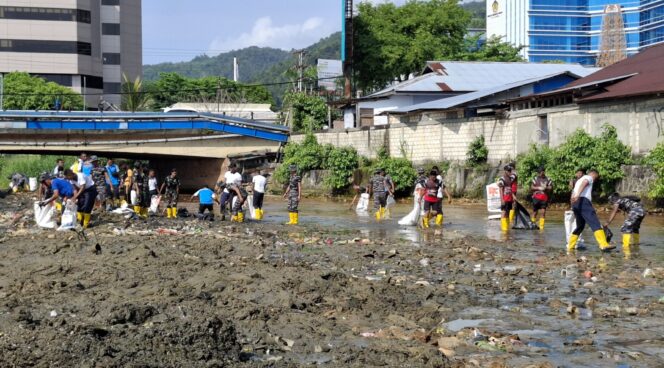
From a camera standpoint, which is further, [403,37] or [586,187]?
[403,37]

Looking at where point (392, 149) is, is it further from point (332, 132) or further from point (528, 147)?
point (528, 147)

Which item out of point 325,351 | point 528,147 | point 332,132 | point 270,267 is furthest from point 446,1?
point 325,351

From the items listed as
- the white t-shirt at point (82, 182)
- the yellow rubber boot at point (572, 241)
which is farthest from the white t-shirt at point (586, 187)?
the white t-shirt at point (82, 182)

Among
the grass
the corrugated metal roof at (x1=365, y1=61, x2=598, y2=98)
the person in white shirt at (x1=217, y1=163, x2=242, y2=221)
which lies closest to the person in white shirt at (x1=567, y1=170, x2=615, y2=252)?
the person in white shirt at (x1=217, y1=163, x2=242, y2=221)

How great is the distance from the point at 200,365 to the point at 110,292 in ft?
13.2

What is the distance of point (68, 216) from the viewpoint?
19.3 metres

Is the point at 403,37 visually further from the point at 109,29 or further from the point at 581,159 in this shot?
the point at 109,29

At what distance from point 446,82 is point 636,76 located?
17.2m

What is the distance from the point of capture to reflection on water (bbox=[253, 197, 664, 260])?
1980 cm

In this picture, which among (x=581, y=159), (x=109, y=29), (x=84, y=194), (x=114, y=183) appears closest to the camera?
(x=84, y=194)

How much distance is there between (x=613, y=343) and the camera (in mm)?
9172

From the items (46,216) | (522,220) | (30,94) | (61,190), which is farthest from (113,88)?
(522,220)

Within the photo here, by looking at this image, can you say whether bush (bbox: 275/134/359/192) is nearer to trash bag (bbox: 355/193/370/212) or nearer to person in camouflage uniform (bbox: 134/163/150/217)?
trash bag (bbox: 355/193/370/212)

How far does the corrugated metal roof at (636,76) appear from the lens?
2904 centimetres
